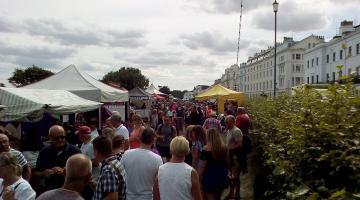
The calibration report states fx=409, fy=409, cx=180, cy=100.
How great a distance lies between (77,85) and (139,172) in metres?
9.04

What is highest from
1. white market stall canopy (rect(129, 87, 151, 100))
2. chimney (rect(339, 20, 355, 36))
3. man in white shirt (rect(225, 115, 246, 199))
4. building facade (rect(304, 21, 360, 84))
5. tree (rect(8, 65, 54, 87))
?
chimney (rect(339, 20, 355, 36))

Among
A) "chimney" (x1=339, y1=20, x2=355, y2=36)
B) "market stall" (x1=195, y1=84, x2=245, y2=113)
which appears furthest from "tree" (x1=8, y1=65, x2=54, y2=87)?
"chimney" (x1=339, y1=20, x2=355, y2=36)

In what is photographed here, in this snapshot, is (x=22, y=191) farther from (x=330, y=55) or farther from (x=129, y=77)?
(x=129, y=77)

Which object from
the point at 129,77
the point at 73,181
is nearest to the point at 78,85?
the point at 73,181

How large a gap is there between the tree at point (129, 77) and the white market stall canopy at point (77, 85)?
68.6 metres

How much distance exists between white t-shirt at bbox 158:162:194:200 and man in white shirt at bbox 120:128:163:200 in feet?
1.42

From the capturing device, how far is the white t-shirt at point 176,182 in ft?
15.4

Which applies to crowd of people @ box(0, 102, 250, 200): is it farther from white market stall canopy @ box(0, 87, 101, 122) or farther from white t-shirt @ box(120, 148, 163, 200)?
white market stall canopy @ box(0, 87, 101, 122)

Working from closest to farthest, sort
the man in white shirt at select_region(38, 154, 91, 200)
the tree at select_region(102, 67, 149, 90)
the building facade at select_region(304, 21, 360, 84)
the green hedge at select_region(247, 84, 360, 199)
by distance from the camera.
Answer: the green hedge at select_region(247, 84, 360, 199) → the man in white shirt at select_region(38, 154, 91, 200) → the building facade at select_region(304, 21, 360, 84) → the tree at select_region(102, 67, 149, 90)

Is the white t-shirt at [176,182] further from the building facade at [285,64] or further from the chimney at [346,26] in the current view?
the building facade at [285,64]

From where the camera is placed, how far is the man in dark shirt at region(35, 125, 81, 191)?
5582 mm

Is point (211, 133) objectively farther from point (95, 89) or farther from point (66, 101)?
point (95, 89)

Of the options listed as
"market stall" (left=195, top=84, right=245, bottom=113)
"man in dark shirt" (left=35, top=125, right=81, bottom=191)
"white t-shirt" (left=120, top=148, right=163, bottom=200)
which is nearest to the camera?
"white t-shirt" (left=120, top=148, right=163, bottom=200)

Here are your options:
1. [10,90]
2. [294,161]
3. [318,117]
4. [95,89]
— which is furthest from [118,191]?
[95,89]
